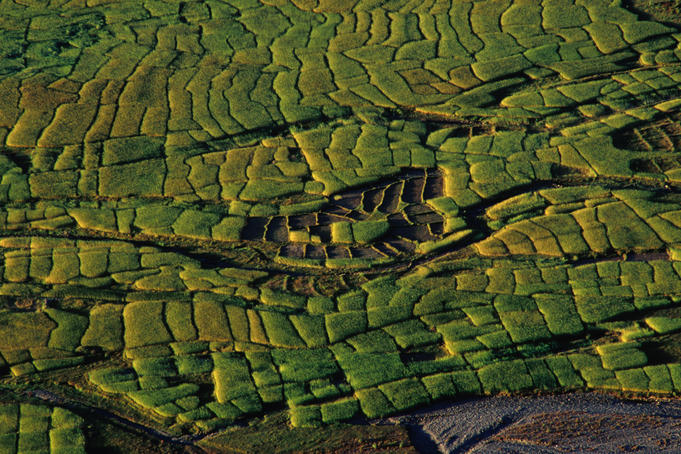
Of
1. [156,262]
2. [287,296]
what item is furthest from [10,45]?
[287,296]

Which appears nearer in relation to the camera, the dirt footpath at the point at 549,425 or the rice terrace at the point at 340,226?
the dirt footpath at the point at 549,425

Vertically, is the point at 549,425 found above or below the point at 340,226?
below

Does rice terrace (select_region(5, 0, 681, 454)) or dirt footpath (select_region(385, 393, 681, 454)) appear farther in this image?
rice terrace (select_region(5, 0, 681, 454))

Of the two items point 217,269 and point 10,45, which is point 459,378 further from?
point 10,45

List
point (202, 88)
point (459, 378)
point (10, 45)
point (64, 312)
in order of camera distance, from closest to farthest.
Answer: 1. point (459, 378)
2. point (64, 312)
3. point (202, 88)
4. point (10, 45)
